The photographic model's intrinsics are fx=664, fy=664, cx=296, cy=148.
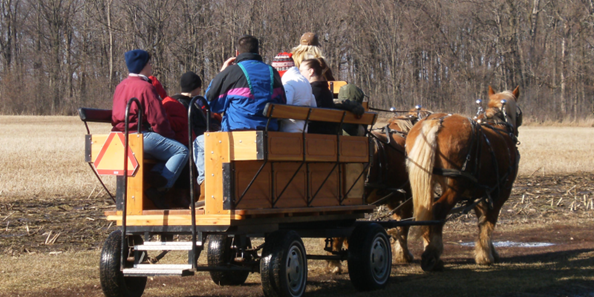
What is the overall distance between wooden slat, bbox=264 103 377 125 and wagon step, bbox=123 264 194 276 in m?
1.39

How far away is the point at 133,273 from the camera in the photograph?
545 centimetres

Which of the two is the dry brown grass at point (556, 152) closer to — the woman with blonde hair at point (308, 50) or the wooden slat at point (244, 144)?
the woman with blonde hair at point (308, 50)

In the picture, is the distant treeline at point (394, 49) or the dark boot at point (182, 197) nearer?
the dark boot at point (182, 197)

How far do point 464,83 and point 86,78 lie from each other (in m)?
26.7

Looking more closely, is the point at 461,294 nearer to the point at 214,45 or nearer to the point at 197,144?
the point at 197,144

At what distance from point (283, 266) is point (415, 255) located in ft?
14.3

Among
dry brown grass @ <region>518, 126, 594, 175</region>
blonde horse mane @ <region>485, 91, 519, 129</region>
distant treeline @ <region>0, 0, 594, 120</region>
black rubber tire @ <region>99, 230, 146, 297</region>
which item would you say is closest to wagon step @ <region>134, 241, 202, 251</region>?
black rubber tire @ <region>99, 230, 146, 297</region>

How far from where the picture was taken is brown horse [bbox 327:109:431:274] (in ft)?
28.3

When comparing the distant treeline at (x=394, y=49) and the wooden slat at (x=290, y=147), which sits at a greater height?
the distant treeline at (x=394, y=49)

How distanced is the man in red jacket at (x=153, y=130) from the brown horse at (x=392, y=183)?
10.1ft

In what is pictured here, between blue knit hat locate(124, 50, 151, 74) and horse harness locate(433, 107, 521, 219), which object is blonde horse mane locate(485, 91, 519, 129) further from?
blue knit hat locate(124, 50, 151, 74)

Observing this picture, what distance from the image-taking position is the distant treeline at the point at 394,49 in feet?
144

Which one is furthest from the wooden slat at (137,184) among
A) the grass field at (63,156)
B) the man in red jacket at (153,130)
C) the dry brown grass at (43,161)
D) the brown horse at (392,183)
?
the dry brown grass at (43,161)

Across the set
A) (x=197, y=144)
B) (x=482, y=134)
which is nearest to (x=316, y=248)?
(x=482, y=134)
